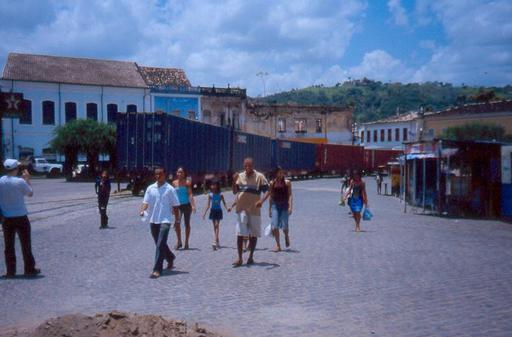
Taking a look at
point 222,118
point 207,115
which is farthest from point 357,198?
point 222,118

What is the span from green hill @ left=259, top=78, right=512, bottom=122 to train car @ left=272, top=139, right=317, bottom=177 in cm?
8893

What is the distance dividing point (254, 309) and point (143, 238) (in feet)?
22.6

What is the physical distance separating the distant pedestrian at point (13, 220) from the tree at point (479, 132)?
48939 mm

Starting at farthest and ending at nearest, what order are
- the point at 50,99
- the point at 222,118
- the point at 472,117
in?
the point at 222,118
the point at 472,117
the point at 50,99

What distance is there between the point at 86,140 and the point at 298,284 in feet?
126

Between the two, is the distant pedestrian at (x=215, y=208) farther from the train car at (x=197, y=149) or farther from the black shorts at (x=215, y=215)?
the train car at (x=197, y=149)

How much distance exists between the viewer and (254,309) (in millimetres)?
6961

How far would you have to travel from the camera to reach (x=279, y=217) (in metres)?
11.5

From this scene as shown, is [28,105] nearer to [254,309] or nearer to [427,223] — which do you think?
[427,223]

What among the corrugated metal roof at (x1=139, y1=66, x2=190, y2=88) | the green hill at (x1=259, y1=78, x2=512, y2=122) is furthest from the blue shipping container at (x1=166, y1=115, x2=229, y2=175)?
the green hill at (x1=259, y1=78, x2=512, y2=122)

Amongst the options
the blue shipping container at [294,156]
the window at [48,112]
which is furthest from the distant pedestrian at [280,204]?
the window at [48,112]

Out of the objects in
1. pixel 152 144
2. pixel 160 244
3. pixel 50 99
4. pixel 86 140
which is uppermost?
pixel 50 99

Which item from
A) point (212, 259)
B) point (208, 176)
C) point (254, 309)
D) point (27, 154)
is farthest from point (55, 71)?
point (254, 309)

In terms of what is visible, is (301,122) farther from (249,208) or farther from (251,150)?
(249,208)
